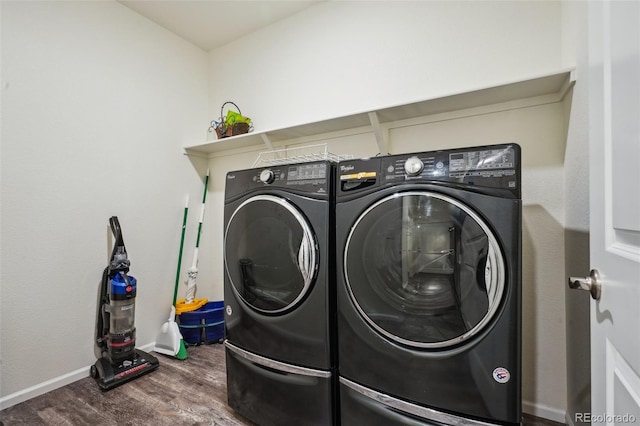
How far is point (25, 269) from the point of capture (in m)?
1.68

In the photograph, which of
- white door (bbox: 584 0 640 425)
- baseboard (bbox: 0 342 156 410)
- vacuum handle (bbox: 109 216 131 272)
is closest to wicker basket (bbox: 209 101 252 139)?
vacuum handle (bbox: 109 216 131 272)

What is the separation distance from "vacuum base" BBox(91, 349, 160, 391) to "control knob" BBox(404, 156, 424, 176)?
6.97 feet

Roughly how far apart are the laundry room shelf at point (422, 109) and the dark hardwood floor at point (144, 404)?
1.71 m

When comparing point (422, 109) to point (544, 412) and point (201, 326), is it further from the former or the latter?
point (201, 326)

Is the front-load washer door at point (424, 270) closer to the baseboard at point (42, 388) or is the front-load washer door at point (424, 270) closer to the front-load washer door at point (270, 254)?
the front-load washer door at point (270, 254)

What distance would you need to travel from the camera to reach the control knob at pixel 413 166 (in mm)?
1072

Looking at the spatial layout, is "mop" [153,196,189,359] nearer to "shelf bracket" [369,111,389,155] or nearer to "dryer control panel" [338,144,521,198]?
"dryer control panel" [338,144,521,198]

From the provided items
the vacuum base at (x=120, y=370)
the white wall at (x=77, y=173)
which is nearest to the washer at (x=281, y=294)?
the vacuum base at (x=120, y=370)

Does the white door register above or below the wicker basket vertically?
below

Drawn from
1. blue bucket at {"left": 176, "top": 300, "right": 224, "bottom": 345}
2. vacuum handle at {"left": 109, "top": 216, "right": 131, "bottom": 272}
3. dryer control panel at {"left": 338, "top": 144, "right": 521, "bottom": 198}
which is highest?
dryer control panel at {"left": 338, "top": 144, "right": 521, "bottom": 198}

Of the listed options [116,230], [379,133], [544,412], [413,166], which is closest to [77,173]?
[116,230]

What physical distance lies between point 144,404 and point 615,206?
221 centimetres

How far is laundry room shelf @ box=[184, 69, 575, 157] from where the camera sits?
138 centimetres

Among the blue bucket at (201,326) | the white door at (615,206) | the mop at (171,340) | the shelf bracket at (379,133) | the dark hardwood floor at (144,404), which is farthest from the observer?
the blue bucket at (201,326)
